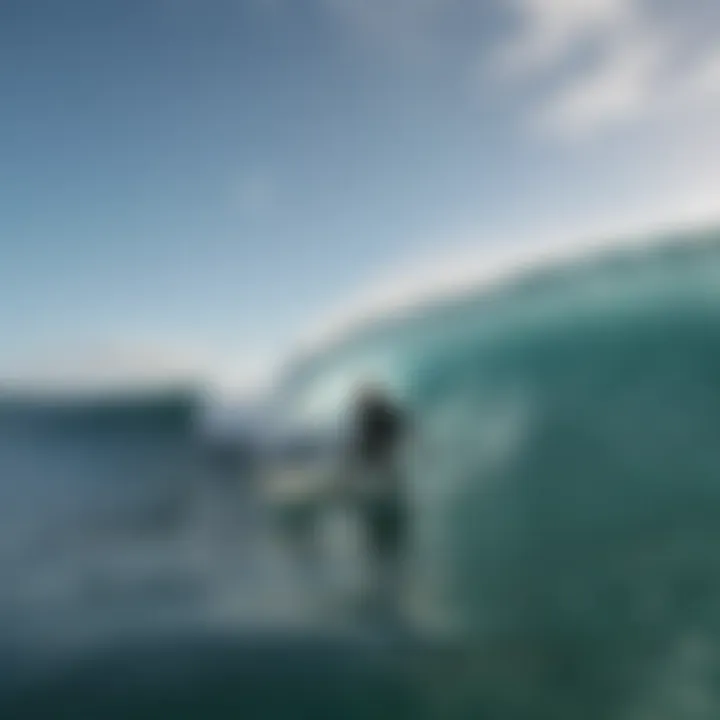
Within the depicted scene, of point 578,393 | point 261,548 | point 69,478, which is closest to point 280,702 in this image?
point 261,548

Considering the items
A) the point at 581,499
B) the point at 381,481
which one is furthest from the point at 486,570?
the point at 381,481

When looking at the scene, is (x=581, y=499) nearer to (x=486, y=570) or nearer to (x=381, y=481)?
(x=486, y=570)

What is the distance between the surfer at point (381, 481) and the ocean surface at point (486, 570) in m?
0.54

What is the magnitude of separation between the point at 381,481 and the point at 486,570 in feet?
23.3

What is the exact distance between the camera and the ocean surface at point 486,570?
873 centimetres

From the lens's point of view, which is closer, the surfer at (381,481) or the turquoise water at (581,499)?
the turquoise water at (581,499)

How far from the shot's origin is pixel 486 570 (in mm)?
11891

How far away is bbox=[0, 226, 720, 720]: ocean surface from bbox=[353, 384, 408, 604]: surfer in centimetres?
54

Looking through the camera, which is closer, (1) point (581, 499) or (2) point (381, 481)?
(1) point (581, 499)

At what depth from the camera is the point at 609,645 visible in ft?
31.2

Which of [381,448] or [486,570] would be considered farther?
[381,448]

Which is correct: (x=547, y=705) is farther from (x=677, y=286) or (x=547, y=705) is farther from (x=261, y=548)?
(x=677, y=286)

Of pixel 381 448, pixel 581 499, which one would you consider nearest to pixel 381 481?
pixel 381 448

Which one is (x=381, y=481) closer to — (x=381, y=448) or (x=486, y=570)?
(x=381, y=448)
